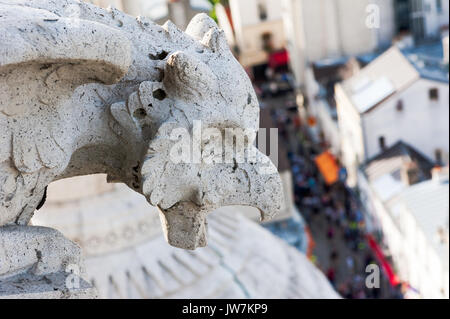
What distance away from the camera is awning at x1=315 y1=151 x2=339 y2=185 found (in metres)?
43.9

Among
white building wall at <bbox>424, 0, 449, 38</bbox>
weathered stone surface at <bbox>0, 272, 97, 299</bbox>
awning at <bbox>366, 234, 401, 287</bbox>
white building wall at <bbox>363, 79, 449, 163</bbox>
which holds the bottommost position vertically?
awning at <bbox>366, 234, 401, 287</bbox>

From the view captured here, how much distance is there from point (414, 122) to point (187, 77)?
35.1 meters

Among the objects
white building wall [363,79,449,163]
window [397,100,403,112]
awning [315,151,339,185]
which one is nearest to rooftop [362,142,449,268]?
white building wall [363,79,449,163]

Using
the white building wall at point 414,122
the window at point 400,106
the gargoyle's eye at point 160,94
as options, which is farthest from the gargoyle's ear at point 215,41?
the window at point 400,106

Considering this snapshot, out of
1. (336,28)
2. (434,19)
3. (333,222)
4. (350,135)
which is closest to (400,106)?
(350,135)

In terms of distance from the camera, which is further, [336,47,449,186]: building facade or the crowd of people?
[336,47,449,186]: building facade

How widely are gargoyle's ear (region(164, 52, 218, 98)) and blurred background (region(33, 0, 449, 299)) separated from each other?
17.9 feet

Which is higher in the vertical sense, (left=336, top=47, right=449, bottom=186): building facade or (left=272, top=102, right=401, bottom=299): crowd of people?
(left=336, top=47, right=449, bottom=186): building facade

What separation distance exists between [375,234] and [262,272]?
67.5 ft

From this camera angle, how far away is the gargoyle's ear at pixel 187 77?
518 centimetres

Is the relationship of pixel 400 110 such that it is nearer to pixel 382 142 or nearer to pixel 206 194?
pixel 382 142

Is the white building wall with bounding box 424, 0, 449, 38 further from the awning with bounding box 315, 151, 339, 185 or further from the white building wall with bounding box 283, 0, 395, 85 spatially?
the awning with bounding box 315, 151, 339, 185

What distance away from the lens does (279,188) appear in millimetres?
5746
